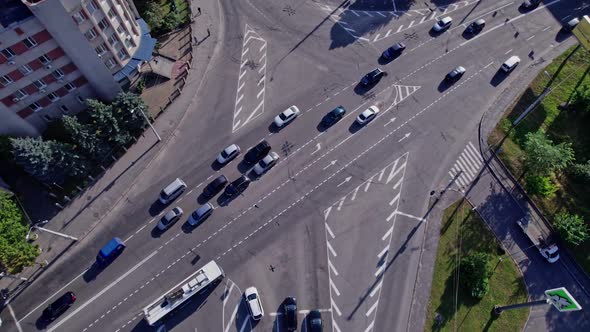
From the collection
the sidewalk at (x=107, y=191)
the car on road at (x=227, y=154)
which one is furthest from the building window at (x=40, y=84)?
the car on road at (x=227, y=154)

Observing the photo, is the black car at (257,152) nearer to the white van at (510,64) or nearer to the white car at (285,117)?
the white car at (285,117)

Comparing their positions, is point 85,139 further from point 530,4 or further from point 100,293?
point 530,4

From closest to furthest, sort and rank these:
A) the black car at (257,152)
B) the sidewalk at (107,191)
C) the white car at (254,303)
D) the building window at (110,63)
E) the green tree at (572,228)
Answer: the white car at (254,303) → the green tree at (572,228) → the sidewalk at (107,191) → the building window at (110,63) → the black car at (257,152)

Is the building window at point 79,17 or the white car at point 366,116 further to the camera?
the white car at point 366,116

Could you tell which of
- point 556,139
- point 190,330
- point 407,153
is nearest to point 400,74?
point 407,153

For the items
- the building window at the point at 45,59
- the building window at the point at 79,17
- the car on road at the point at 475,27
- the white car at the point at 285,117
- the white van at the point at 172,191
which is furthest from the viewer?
the car on road at the point at 475,27

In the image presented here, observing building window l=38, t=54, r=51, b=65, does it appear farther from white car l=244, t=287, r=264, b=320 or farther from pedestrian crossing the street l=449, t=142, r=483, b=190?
pedestrian crossing the street l=449, t=142, r=483, b=190

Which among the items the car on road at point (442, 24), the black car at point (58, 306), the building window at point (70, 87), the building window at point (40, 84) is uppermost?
the building window at point (40, 84)

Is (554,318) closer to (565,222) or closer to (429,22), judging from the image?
(565,222)
